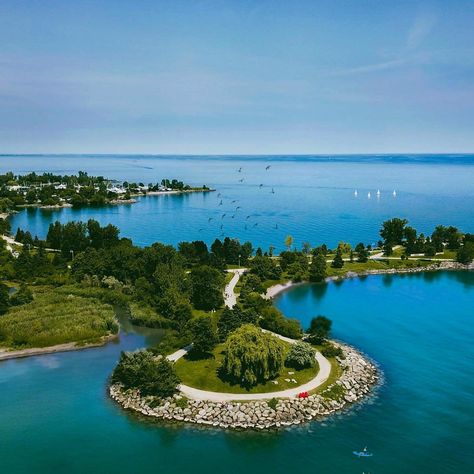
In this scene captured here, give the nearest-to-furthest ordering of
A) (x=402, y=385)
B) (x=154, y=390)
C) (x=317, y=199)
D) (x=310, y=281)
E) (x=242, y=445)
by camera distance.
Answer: (x=242, y=445) → (x=154, y=390) → (x=402, y=385) → (x=310, y=281) → (x=317, y=199)

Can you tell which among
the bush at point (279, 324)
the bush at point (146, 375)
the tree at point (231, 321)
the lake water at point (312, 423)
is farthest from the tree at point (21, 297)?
the bush at point (279, 324)

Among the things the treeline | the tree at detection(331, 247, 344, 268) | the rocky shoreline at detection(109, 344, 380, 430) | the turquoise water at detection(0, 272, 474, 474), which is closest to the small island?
the rocky shoreline at detection(109, 344, 380, 430)

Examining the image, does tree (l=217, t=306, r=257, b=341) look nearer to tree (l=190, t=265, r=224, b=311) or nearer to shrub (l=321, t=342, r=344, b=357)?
tree (l=190, t=265, r=224, b=311)

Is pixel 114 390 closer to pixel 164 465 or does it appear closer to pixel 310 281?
pixel 164 465

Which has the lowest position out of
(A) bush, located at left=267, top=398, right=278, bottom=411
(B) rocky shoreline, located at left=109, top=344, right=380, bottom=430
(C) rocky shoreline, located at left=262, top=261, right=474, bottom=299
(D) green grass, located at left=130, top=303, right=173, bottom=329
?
(B) rocky shoreline, located at left=109, top=344, right=380, bottom=430

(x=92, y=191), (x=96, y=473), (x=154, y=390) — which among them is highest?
(x=92, y=191)

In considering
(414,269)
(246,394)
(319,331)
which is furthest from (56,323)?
(414,269)

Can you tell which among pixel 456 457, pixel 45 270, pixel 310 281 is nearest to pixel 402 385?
pixel 456 457
